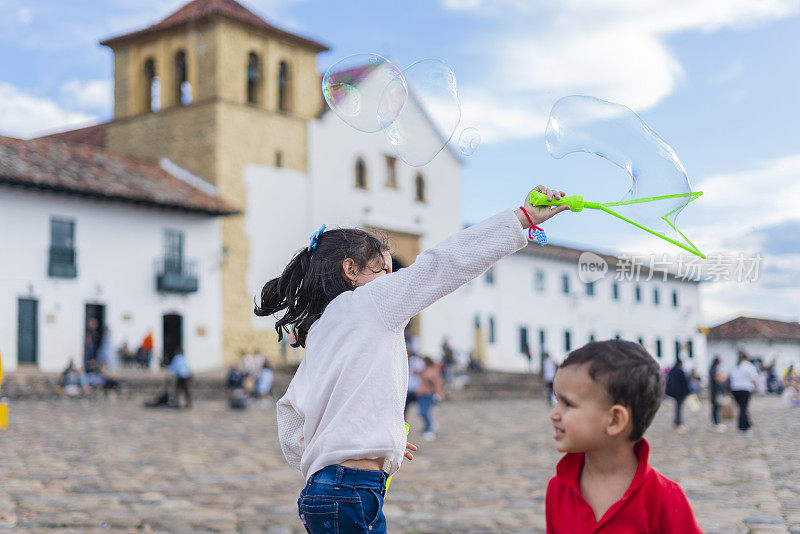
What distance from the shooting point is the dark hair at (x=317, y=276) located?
324 centimetres

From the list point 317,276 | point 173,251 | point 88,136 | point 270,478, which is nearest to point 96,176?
point 173,251

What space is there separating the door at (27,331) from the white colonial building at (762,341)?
1983cm

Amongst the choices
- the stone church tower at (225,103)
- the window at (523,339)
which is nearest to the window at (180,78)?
the stone church tower at (225,103)

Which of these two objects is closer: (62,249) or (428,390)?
(428,390)

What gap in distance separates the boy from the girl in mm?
429

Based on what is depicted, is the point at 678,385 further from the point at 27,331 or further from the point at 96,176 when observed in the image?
the point at 96,176

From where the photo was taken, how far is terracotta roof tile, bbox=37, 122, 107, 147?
40.8 m

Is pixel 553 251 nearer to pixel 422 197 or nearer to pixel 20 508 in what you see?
pixel 422 197

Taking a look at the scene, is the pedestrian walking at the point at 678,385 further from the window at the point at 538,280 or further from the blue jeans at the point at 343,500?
the window at the point at 538,280

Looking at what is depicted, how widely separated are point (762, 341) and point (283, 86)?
21.7 metres

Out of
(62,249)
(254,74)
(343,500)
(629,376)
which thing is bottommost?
(343,500)

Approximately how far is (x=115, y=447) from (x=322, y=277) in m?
10.7

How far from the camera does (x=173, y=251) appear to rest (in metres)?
33.7

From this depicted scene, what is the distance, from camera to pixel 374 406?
3.03m
